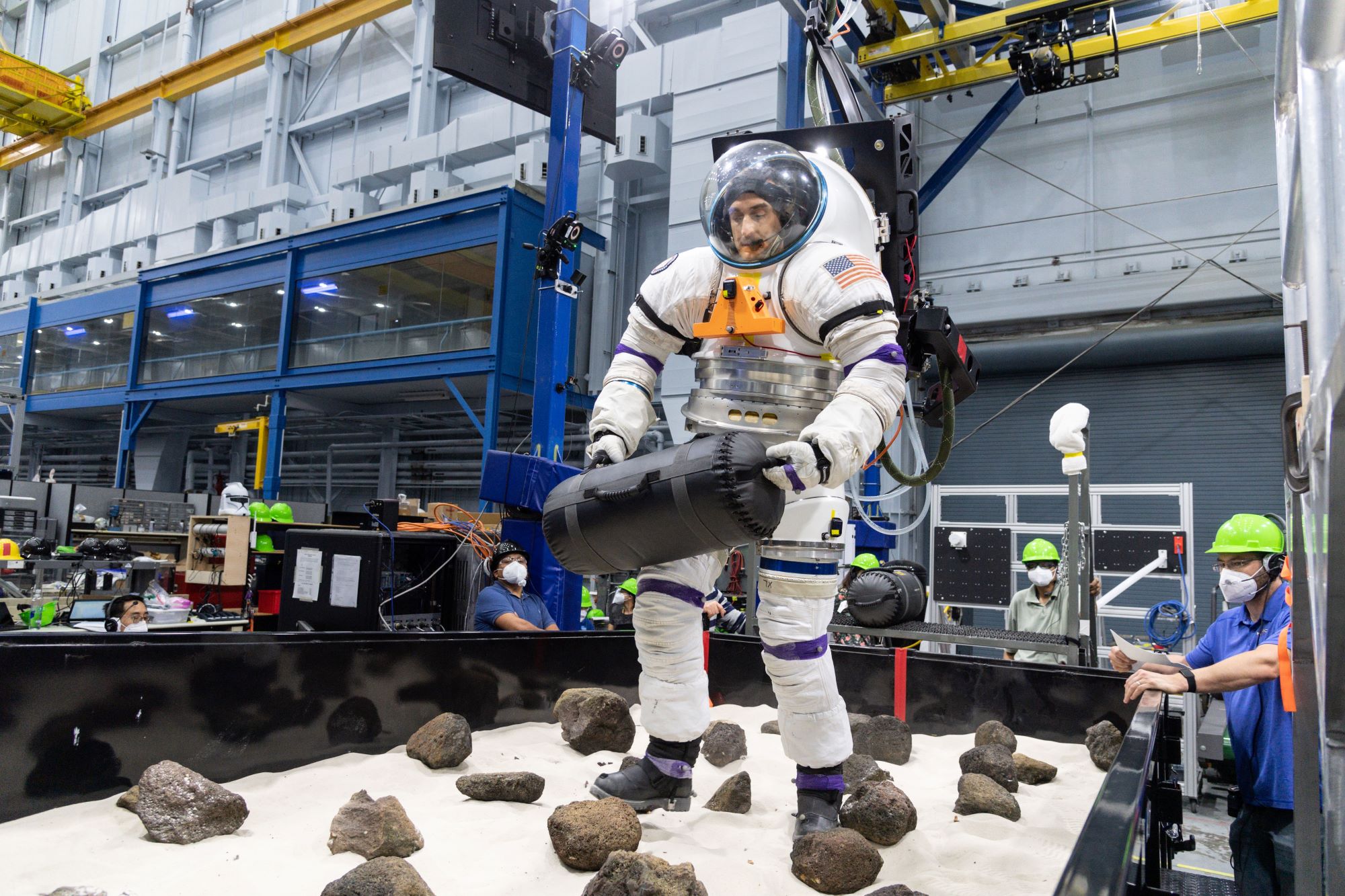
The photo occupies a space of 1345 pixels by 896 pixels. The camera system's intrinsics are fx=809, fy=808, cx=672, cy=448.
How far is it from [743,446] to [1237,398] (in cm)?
897

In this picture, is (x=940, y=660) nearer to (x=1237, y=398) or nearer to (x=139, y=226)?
(x=1237, y=398)

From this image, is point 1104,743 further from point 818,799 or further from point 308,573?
point 308,573

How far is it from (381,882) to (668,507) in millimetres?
861

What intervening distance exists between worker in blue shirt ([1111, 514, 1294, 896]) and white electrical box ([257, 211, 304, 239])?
49.9 ft

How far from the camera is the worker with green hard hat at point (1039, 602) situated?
15.6 ft

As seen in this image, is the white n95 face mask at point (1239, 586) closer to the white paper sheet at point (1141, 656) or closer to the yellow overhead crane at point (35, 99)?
the white paper sheet at point (1141, 656)

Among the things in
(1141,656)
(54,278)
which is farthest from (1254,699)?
(54,278)

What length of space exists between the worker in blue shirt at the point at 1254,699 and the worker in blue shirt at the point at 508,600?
2.59 m

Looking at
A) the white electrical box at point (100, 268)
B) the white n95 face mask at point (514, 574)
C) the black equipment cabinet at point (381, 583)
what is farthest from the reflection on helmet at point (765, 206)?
the white electrical box at point (100, 268)

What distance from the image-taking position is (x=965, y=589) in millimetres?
6480

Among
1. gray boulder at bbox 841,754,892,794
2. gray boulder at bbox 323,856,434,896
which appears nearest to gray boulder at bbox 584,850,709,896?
gray boulder at bbox 323,856,434,896

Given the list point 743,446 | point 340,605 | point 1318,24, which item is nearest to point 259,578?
point 340,605

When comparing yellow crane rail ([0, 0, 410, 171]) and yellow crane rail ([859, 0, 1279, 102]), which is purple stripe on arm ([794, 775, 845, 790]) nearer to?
yellow crane rail ([859, 0, 1279, 102])

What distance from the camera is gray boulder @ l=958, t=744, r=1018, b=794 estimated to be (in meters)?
2.14
